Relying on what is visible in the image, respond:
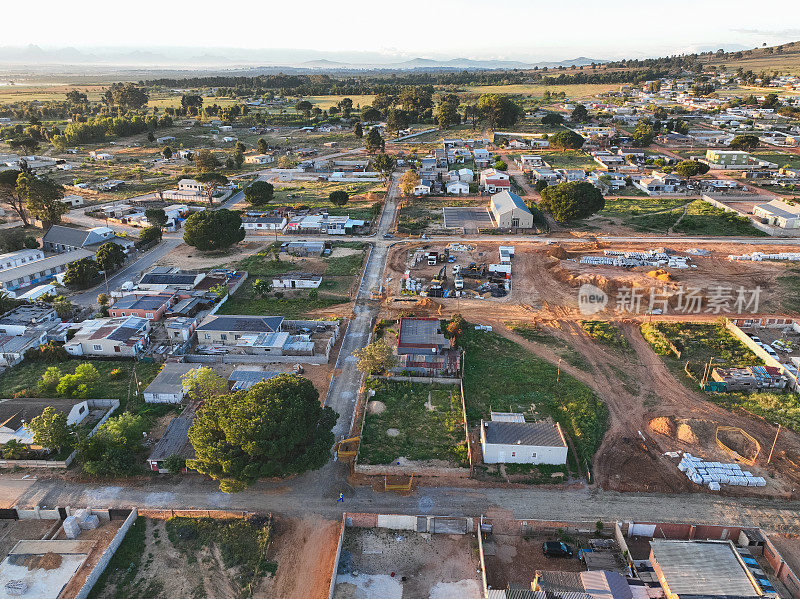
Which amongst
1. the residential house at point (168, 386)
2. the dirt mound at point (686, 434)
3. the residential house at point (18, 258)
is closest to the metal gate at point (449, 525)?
→ the dirt mound at point (686, 434)

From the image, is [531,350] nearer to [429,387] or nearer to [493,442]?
[429,387]

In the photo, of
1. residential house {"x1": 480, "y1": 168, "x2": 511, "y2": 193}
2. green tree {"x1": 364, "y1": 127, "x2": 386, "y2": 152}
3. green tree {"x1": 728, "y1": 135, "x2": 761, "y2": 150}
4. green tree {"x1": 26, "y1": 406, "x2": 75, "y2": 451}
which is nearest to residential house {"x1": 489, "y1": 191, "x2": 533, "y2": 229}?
residential house {"x1": 480, "y1": 168, "x2": 511, "y2": 193}

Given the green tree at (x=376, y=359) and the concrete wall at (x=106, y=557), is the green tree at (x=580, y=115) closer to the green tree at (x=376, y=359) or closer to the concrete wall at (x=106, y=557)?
the green tree at (x=376, y=359)

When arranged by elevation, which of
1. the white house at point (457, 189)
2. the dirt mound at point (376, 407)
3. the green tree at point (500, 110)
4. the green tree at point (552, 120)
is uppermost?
the green tree at point (500, 110)

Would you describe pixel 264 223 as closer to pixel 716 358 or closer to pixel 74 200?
pixel 74 200

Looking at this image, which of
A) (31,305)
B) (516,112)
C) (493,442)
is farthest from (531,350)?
(516,112)

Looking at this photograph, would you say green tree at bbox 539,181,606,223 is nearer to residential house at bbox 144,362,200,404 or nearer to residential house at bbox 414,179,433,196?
residential house at bbox 414,179,433,196
